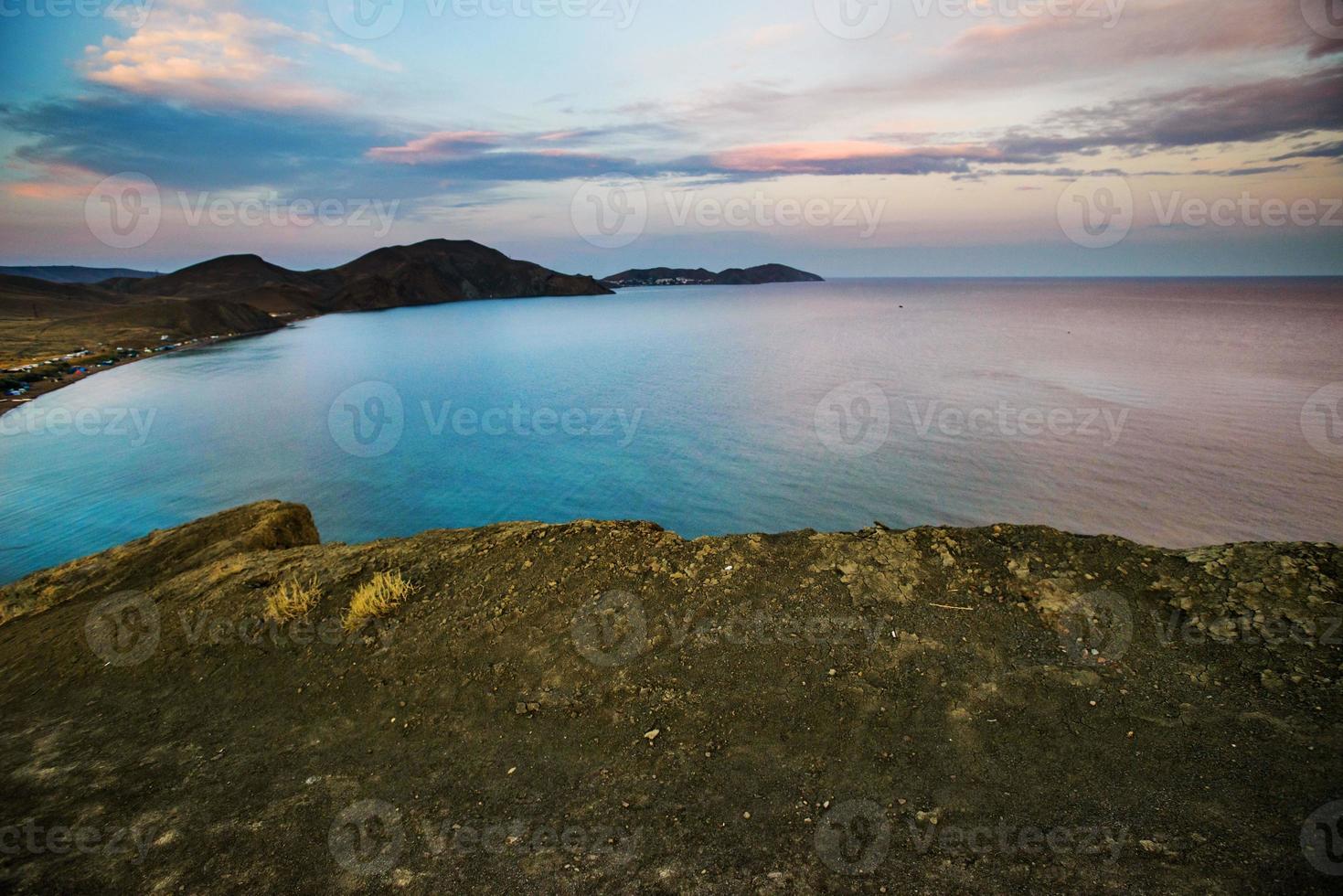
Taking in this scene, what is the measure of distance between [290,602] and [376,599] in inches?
51.0

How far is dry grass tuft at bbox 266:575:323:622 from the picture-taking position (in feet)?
26.7

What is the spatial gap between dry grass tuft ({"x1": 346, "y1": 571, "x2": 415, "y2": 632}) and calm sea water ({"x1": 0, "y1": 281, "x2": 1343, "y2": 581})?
14610 mm

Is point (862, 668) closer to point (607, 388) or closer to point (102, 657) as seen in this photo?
point (102, 657)

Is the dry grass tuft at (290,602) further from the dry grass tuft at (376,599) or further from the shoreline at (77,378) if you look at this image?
the shoreline at (77,378)

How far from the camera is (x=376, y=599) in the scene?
803cm

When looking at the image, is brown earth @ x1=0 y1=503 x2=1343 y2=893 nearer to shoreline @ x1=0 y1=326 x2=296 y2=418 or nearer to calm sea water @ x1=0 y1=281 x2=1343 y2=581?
calm sea water @ x1=0 y1=281 x2=1343 y2=581

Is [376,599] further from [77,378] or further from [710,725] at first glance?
[77,378]

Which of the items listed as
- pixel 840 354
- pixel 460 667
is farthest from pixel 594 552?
pixel 840 354

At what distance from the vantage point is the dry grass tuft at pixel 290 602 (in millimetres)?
8141

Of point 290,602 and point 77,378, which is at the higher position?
point 77,378

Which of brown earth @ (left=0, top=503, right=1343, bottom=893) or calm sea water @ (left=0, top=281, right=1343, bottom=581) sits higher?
→ brown earth @ (left=0, top=503, right=1343, bottom=893)

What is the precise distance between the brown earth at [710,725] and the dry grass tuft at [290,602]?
0.69ft

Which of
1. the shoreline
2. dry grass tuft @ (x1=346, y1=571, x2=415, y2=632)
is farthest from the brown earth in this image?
the shoreline

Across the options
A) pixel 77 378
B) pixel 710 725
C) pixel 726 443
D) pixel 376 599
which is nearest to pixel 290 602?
pixel 376 599
